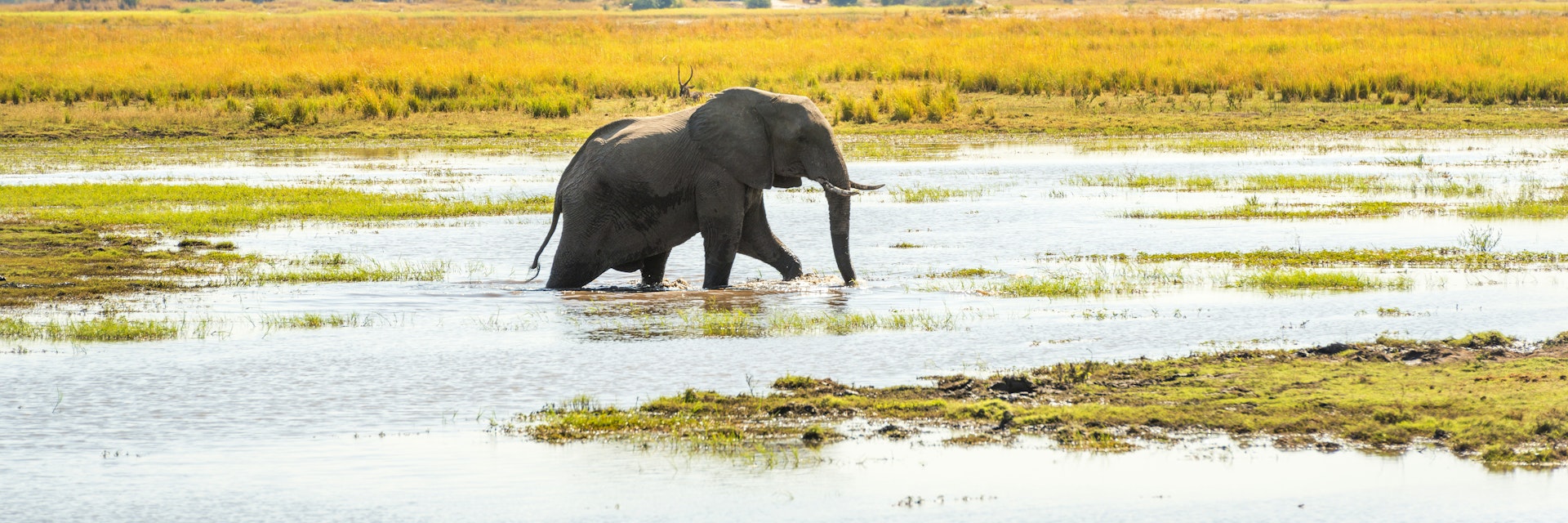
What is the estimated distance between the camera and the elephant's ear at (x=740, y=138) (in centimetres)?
1191

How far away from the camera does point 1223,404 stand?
7609 mm

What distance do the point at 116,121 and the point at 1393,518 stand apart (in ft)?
91.4

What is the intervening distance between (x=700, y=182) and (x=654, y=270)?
1.28m

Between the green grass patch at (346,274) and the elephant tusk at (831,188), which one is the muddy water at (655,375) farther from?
the elephant tusk at (831,188)

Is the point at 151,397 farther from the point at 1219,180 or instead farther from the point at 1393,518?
the point at 1219,180

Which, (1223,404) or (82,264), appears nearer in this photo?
(1223,404)

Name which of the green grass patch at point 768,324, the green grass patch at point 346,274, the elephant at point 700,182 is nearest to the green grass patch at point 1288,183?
the elephant at point 700,182

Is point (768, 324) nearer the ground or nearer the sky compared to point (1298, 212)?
nearer the sky

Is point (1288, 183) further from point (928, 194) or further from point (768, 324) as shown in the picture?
point (768, 324)

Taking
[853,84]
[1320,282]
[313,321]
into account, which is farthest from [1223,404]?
[853,84]

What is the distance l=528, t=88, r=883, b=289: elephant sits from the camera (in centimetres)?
1193

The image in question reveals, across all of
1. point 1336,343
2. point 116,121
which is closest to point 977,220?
point 1336,343

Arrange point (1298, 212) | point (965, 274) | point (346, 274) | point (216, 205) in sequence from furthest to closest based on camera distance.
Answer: point (216, 205) → point (1298, 212) → point (346, 274) → point (965, 274)

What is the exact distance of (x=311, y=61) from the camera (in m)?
37.2
